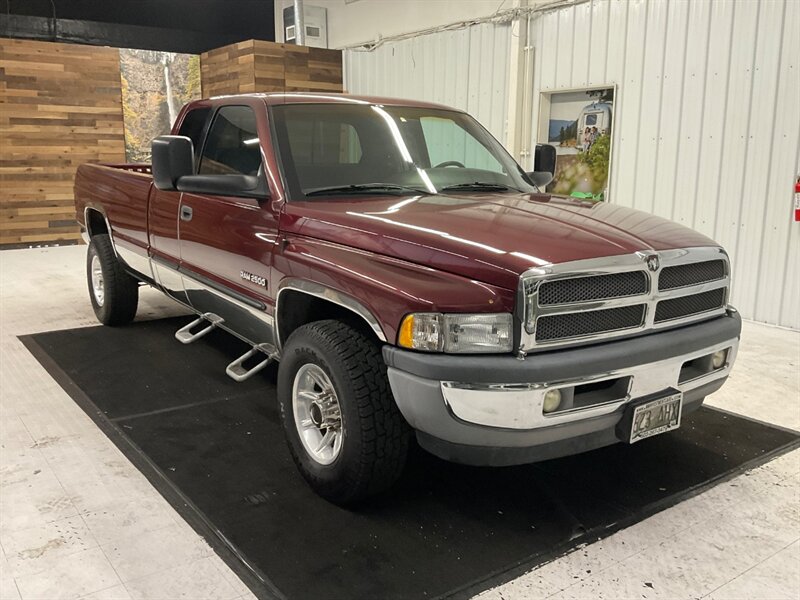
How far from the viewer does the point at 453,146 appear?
390 cm

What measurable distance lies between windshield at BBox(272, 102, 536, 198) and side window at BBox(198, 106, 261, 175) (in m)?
0.20

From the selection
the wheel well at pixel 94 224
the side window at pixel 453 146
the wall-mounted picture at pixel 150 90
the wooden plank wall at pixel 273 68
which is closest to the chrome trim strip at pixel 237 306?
the side window at pixel 453 146

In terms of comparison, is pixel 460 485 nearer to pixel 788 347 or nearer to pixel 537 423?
pixel 537 423

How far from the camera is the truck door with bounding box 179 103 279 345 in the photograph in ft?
10.8

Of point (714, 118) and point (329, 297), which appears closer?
point (329, 297)

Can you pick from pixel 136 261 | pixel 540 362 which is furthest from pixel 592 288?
pixel 136 261

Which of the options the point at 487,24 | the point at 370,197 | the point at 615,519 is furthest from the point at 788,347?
the point at 487,24

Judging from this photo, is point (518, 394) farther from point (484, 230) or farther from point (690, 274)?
point (690, 274)

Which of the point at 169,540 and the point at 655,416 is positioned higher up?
the point at 655,416

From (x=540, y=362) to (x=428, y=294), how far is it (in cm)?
43

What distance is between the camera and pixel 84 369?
178 inches

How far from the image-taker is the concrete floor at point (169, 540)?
2340 mm

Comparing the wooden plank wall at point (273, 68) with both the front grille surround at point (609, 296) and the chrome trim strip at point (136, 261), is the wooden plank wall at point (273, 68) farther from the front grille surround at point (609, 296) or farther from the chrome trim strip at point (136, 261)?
the front grille surround at point (609, 296)

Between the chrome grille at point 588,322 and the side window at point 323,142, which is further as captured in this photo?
the side window at point 323,142
